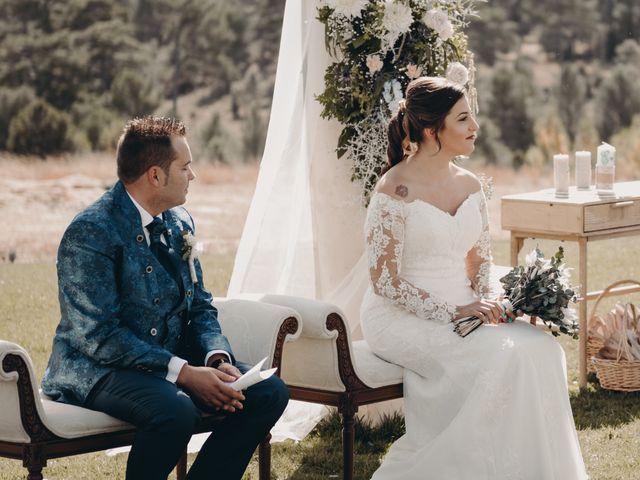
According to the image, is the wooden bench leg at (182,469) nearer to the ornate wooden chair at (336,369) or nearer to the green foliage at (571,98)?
the ornate wooden chair at (336,369)

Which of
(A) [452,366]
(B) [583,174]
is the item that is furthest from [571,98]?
(A) [452,366]

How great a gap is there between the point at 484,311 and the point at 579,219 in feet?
5.16

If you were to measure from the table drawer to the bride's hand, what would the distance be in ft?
5.06

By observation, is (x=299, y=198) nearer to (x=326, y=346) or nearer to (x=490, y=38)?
(x=326, y=346)

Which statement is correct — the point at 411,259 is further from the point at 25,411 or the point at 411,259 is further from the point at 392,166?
the point at 25,411

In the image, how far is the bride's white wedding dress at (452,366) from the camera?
3.93m

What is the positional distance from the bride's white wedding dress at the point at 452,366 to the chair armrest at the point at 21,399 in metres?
1.36

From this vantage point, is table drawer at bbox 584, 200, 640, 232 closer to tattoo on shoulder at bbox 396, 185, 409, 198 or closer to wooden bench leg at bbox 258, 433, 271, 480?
tattoo on shoulder at bbox 396, 185, 409, 198

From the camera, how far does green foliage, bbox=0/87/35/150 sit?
18578mm

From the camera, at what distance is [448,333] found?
409 centimetres

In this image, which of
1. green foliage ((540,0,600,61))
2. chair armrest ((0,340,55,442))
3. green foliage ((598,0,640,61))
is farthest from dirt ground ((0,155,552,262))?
chair armrest ((0,340,55,442))

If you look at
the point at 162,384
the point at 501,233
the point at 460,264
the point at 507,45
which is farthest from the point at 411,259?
the point at 507,45

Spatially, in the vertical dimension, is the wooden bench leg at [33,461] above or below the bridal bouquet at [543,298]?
below

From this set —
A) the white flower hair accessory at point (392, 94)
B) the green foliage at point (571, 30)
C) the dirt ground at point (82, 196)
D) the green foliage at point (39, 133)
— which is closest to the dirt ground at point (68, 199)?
the dirt ground at point (82, 196)
